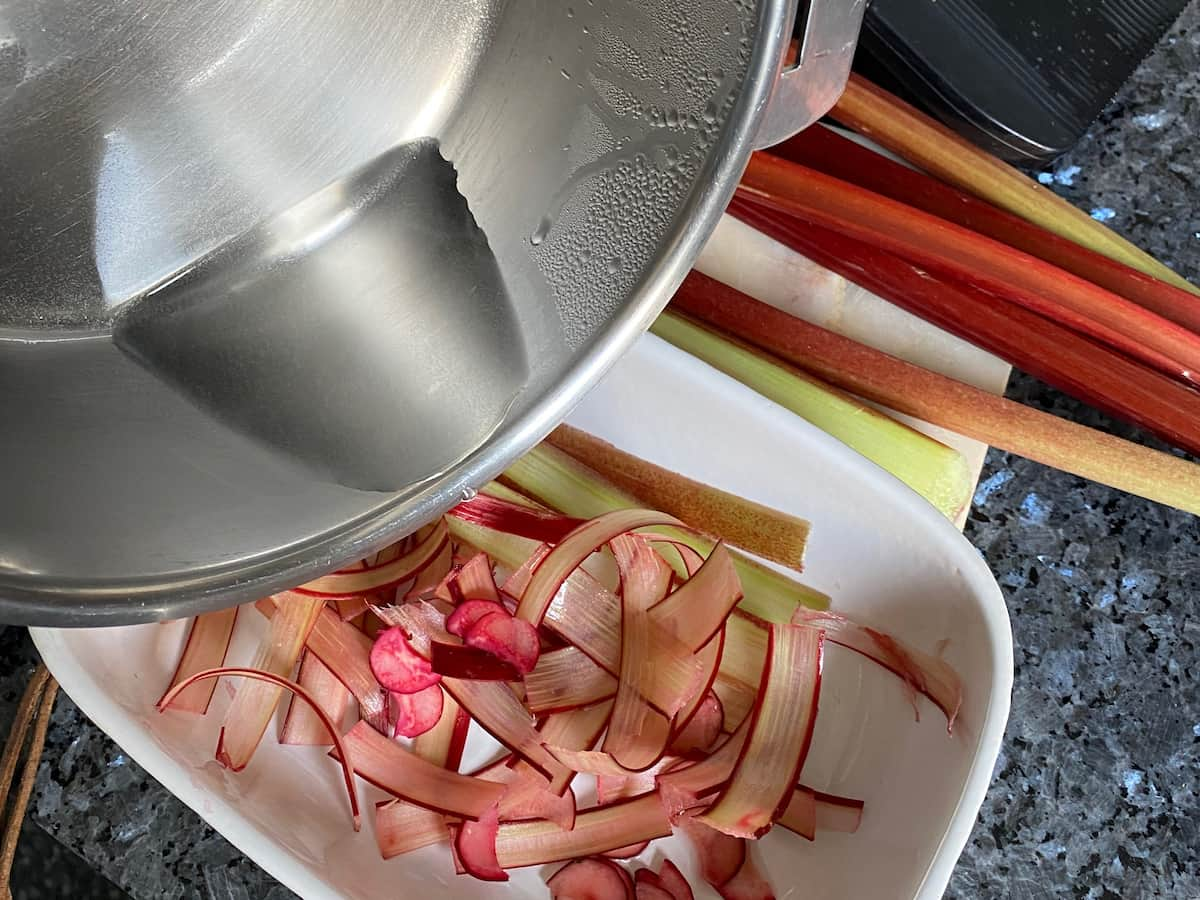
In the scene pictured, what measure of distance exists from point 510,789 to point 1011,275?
59 centimetres

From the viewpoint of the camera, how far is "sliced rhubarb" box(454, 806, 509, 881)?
32.2 inches

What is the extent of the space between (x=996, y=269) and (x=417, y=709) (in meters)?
0.60

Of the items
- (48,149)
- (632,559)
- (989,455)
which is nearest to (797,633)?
(632,559)

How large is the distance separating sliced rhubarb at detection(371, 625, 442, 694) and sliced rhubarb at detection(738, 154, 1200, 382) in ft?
1.59

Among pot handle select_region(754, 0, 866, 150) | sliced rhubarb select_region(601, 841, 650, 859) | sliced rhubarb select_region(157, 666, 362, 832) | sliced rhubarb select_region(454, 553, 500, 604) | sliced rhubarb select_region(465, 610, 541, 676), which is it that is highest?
pot handle select_region(754, 0, 866, 150)

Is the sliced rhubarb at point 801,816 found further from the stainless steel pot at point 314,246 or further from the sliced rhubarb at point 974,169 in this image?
the sliced rhubarb at point 974,169

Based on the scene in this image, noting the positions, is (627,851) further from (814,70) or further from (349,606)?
(814,70)

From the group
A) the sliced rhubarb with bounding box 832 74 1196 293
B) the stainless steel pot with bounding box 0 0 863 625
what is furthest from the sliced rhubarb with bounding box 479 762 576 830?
the sliced rhubarb with bounding box 832 74 1196 293

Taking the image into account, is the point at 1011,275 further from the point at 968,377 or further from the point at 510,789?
the point at 510,789

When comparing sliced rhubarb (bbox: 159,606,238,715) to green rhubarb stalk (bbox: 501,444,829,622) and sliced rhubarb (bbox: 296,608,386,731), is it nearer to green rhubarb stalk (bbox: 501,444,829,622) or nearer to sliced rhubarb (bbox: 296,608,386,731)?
sliced rhubarb (bbox: 296,608,386,731)

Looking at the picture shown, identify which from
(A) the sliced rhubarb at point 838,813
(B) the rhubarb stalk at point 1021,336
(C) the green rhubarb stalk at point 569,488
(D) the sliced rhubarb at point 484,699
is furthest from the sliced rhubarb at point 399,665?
(B) the rhubarb stalk at point 1021,336

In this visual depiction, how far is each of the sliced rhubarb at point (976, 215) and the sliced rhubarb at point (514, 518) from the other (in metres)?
0.37

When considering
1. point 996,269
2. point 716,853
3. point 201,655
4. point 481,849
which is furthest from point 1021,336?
point 201,655

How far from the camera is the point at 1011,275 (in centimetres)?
84
